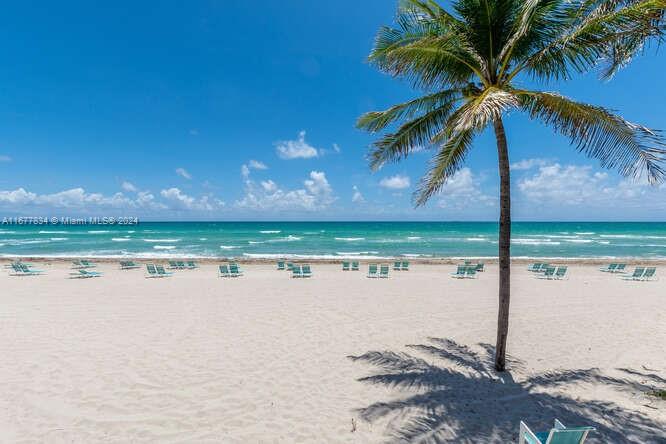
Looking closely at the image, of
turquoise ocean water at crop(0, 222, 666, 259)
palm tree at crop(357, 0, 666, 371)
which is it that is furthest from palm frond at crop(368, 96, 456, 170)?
turquoise ocean water at crop(0, 222, 666, 259)

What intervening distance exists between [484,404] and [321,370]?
2.69 meters

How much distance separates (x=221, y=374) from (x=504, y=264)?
202 inches

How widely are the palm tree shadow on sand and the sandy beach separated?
0.03 m

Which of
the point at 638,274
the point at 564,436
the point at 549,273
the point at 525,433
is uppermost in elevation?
the point at 564,436

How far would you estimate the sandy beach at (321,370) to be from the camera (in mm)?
4492

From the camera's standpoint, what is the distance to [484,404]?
16.5 ft

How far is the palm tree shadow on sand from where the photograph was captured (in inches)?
171

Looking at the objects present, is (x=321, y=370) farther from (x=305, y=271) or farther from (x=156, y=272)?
(x=156, y=272)

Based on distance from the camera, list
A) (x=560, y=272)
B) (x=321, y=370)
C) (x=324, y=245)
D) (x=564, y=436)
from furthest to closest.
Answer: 1. (x=324, y=245)
2. (x=560, y=272)
3. (x=321, y=370)
4. (x=564, y=436)

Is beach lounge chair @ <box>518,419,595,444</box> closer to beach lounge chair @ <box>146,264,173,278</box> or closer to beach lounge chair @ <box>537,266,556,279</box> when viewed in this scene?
beach lounge chair @ <box>537,266,556,279</box>

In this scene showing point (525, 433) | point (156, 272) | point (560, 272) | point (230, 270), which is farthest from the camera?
point (230, 270)

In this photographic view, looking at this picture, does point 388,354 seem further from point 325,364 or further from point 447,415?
point 447,415

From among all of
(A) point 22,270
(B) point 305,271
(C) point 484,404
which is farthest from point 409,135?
(A) point 22,270

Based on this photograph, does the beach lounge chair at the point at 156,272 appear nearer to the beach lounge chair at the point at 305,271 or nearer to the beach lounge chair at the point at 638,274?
the beach lounge chair at the point at 305,271
